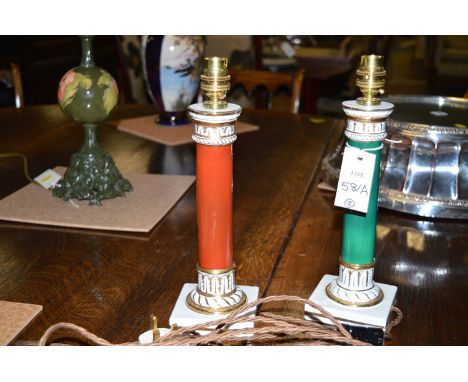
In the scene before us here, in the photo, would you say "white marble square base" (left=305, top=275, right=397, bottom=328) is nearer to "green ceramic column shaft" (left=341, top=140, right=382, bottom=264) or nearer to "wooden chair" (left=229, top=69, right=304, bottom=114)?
"green ceramic column shaft" (left=341, top=140, right=382, bottom=264)

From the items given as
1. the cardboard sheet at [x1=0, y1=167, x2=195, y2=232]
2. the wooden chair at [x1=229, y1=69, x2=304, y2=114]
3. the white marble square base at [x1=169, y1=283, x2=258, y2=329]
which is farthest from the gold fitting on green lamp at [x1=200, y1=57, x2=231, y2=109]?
the wooden chair at [x1=229, y1=69, x2=304, y2=114]

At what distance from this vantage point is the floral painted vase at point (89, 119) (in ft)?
4.07

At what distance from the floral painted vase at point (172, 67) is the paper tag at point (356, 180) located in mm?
1014

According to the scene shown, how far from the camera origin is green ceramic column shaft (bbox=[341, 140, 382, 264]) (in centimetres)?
85

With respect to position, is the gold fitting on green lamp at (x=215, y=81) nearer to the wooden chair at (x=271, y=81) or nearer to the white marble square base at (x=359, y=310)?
the white marble square base at (x=359, y=310)

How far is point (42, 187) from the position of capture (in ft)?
4.53

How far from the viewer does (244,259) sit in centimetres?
105

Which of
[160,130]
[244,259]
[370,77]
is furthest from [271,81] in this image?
[370,77]

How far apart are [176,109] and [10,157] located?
50 cm
